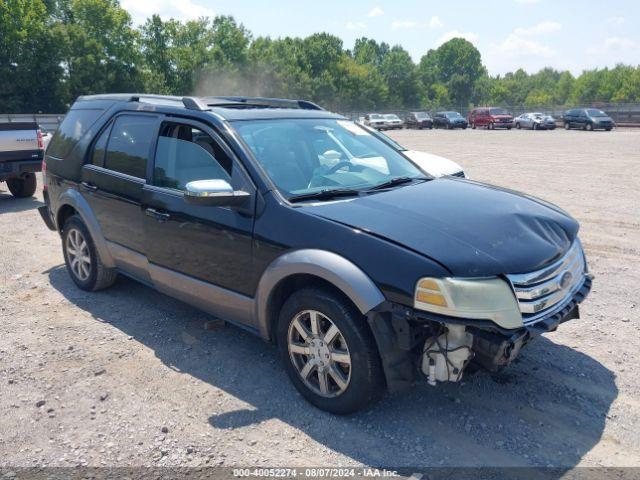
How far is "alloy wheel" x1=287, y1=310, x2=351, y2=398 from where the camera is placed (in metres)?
3.29

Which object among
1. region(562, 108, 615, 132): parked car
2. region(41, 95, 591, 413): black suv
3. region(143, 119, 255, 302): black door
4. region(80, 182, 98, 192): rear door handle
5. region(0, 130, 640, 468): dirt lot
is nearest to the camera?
region(41, 95, 591, 413): black suv

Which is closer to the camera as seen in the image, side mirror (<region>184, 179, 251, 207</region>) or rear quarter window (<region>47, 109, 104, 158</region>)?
side mirror (<region>184, 179, 251, 207</region>)

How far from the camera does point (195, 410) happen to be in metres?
3.54

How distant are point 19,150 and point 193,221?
26.7ft

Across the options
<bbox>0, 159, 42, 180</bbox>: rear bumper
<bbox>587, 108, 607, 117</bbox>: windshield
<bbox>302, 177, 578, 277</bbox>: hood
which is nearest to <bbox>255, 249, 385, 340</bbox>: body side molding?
<bbox>302, 177, 578, 277</bbox>: hood

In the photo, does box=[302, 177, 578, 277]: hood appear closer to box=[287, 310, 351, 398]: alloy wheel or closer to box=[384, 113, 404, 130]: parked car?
box=[287, 310, 351, 398]: alloy wheel

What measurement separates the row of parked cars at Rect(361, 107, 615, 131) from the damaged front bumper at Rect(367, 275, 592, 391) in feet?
113

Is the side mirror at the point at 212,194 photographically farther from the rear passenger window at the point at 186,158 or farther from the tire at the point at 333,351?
the tire at the point at 333,351

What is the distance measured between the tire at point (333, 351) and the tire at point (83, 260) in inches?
101

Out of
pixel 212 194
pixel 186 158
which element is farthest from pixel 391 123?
pixel 212 194

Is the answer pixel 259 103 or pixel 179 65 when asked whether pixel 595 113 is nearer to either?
pixel 259 103

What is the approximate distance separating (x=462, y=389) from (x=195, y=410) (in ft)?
5.75

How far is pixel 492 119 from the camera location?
149ft

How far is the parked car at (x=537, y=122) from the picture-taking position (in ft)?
139
